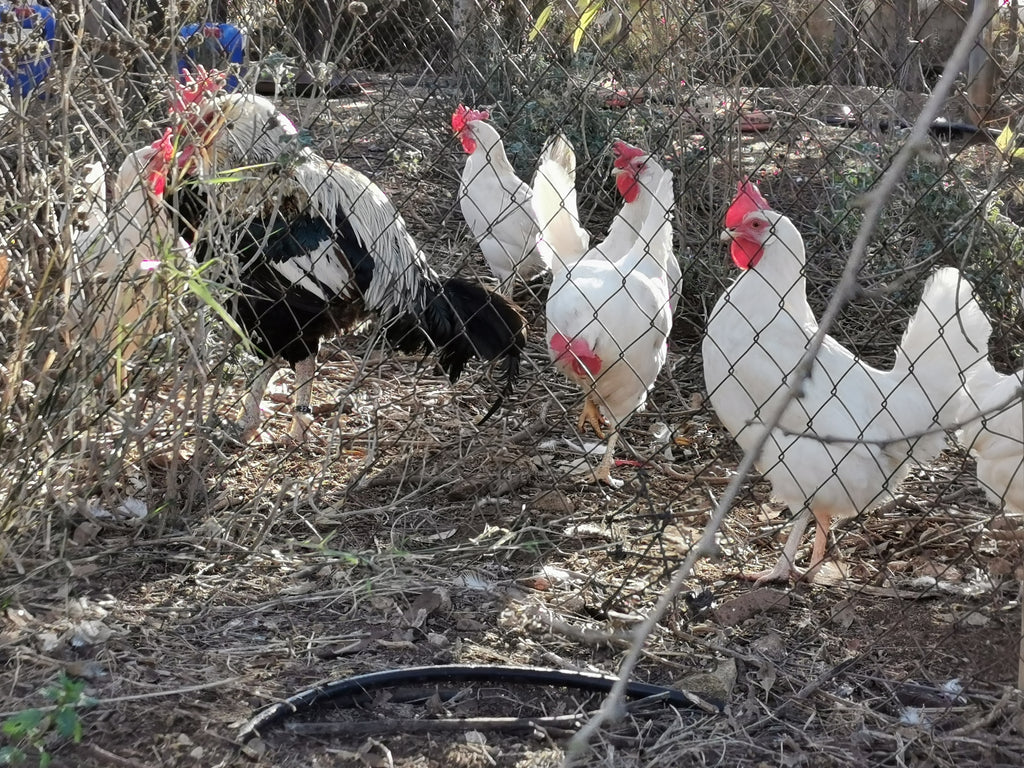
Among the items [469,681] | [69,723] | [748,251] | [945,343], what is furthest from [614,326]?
[69,723]

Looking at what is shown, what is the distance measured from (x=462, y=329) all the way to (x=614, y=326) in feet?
1.63

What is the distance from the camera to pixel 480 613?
2.36 metres

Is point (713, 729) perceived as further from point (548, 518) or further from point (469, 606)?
point (548, 518)

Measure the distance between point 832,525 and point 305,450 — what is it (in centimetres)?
162

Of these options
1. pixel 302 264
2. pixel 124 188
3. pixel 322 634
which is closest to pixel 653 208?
pixel 302 264

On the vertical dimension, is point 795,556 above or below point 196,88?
below

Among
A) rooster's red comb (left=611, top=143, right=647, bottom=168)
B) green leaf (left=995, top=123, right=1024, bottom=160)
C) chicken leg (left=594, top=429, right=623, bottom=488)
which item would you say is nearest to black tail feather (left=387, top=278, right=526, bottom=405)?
chicken leg (left=594, top=429, right=623, bottom=488)

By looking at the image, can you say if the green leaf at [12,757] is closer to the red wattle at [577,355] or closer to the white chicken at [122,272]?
the white chicken at [122,272]

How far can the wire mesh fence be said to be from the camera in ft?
6.98

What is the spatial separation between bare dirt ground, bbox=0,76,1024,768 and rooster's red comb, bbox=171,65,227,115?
84cm

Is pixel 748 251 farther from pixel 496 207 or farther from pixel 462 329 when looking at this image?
pixel 496 207

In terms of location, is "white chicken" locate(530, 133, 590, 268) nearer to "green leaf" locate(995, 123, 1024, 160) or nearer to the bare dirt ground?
the bare dirt ground

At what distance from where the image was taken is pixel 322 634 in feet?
7.29

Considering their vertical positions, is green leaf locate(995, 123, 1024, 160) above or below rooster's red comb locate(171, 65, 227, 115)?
above
